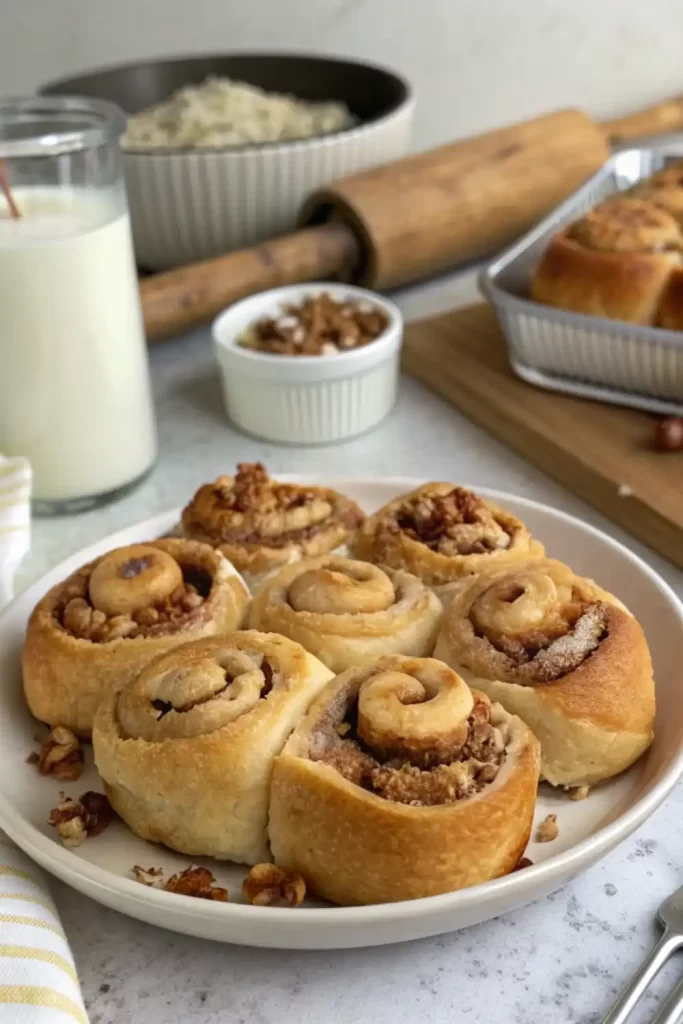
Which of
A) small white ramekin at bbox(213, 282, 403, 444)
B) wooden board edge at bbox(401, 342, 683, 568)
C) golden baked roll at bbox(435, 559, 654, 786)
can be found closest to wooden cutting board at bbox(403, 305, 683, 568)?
wooden board edge at bbox(401, 342, 683, 568)

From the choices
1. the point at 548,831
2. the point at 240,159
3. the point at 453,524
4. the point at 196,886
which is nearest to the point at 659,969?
the point at 548,831

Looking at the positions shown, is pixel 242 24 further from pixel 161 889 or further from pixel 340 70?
pixel 161 889

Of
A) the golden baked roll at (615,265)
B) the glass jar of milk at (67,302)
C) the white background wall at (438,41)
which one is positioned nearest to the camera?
the glass jar of milk at (67,302)

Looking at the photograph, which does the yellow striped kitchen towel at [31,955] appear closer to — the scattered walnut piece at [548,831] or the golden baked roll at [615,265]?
the scattered walnut piece at [548,831]

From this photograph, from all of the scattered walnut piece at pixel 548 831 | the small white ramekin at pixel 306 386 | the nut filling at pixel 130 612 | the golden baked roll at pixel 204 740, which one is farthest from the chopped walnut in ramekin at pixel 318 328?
the scattered walnut piece at pixel 548 831

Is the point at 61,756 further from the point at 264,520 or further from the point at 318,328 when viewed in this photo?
the point at 318,328

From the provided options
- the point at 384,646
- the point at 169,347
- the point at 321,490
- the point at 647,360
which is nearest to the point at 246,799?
the point at 384,646
